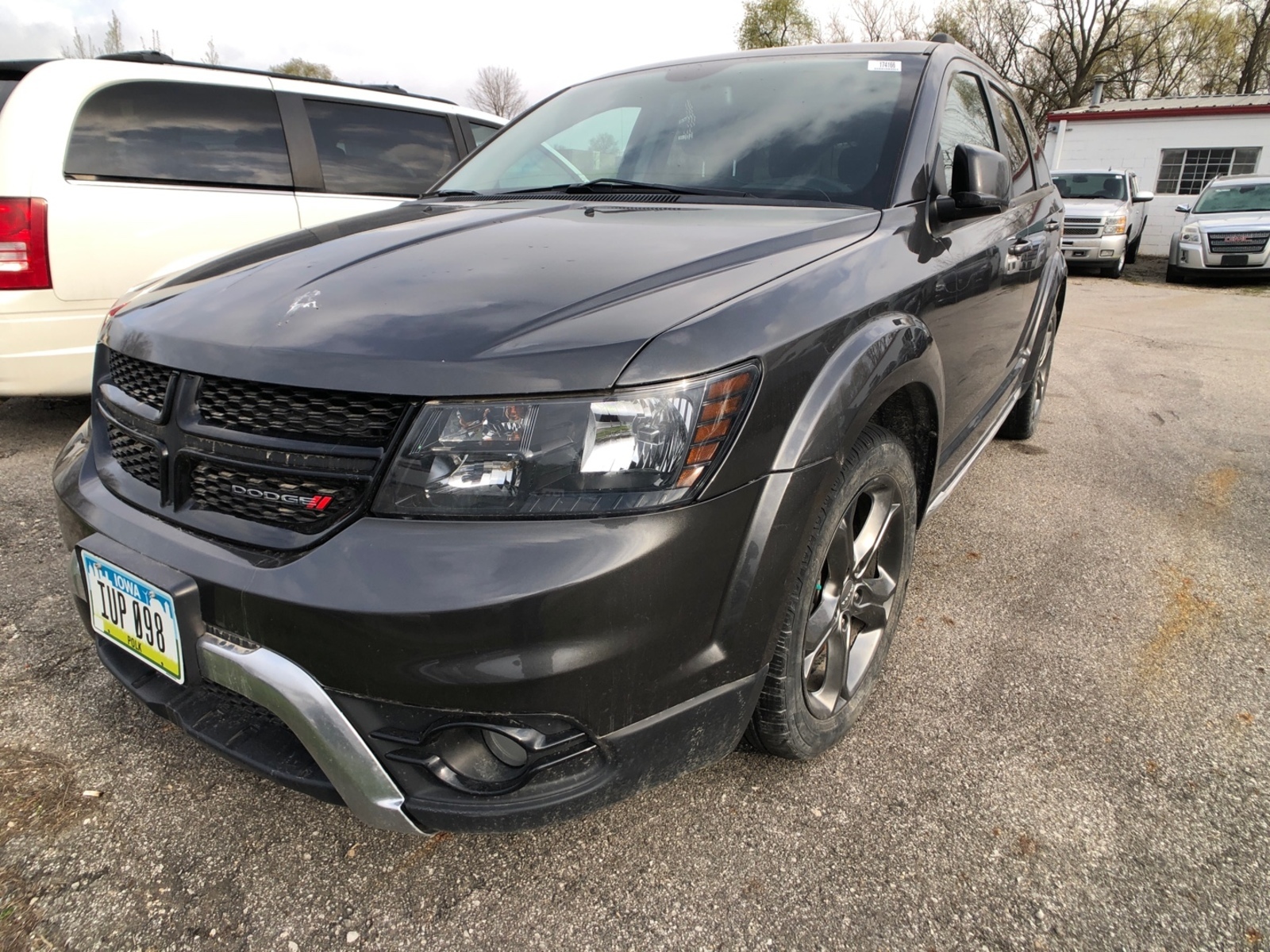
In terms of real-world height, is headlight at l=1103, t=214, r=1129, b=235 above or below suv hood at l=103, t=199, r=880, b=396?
below

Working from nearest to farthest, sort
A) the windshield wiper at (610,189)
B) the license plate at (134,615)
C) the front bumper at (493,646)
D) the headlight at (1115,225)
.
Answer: the front bumper at (493,646) → the license plate at (134,615) → the windshield wiper at (610,189) → the headlight at (1115,225)

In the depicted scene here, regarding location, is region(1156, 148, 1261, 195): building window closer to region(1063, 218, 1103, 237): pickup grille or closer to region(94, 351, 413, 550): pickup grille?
region(1063, 218, 1103, 237): pickup grille

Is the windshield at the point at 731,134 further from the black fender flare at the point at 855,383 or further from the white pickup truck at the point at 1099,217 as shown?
the white pickup truck at the point at 1099,217

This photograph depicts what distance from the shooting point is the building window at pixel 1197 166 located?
1888cm

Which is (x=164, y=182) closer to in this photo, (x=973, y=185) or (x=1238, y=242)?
(x=973, y=185)

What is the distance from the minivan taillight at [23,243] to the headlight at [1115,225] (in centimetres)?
1524

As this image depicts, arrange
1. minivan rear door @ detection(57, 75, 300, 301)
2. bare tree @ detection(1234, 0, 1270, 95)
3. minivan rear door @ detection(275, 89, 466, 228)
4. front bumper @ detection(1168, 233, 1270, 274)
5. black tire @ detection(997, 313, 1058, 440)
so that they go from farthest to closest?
bare tree @ detection(1234, 0, 1270, 95), front bumper @ detection(1168, 233, 1270, 274), minivan rear door @ detection(275, 89, 466, 228), black tire @ detection(997, 313, 1058, 440), minivan rear door @ detection(57, 75, 300, 301)

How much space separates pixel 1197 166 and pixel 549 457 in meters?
24.0

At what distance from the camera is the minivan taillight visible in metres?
3.38

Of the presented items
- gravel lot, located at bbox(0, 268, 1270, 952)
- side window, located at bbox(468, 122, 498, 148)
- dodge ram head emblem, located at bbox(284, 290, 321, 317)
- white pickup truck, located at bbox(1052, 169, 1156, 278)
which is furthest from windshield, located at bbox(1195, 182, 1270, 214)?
dodge ram head emblem, located at bbox(284, 290, 321, 317)

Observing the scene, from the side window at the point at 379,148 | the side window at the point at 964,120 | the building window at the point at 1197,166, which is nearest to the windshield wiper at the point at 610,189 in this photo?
the side window at the point at 964,120

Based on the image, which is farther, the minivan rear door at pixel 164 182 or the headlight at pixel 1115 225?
the headlight at pixel 1115 225

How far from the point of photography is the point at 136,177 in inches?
151

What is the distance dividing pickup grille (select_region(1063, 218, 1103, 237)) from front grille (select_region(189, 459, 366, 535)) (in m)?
15.3
